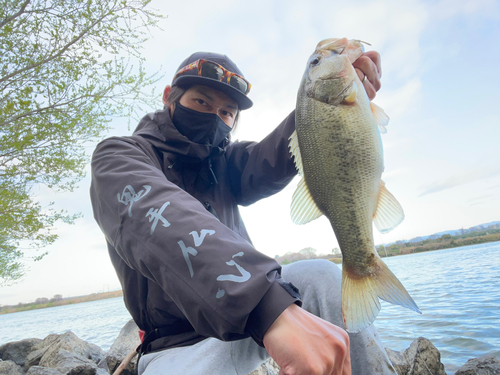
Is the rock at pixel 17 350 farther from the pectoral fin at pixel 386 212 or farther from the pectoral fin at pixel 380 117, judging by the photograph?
the pectoral fin at pixel 380 117

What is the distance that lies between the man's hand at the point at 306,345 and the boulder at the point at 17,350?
10205 millimetres

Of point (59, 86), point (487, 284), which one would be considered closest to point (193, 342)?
point (59, 86)

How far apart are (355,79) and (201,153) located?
125 centimetres

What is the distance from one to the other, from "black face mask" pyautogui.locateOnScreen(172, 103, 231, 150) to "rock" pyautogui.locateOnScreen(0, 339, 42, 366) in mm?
9303

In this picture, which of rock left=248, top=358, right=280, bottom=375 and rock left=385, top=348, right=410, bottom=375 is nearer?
rock left=248, top=358, right=280, bottom=375

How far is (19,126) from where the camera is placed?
786cm

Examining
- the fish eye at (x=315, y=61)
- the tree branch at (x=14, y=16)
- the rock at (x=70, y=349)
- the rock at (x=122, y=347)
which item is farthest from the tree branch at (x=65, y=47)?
the fish eye at (x=315, y=61)

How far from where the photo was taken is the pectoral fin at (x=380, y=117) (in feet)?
5.57

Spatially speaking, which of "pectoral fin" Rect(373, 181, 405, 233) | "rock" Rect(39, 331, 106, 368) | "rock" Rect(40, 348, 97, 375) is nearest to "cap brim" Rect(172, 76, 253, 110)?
"pectoral fin" Rect(373, 181, 405, 233)

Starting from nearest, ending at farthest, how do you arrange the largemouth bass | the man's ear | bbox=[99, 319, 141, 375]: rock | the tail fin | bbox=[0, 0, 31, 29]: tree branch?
the tail fin
the largemouth bass
the man's ear
bbox=[99, 319, 141, 375]: rock
bbox=[0, 0, 31, 29]: tree branch

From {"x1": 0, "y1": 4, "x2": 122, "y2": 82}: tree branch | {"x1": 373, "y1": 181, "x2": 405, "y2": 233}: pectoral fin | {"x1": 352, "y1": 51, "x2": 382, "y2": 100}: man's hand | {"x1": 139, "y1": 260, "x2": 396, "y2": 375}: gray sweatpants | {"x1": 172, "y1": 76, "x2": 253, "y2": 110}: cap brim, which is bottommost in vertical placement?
{"x1": 139, "y1": 260, "x2": 396, "y2": 375}: gray sweatpants

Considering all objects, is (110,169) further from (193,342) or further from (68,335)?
(68,335)

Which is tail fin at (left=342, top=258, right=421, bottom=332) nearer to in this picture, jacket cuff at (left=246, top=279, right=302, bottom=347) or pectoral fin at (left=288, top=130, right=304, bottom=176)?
jacket cuff at (left=246, top=279, right=302, bottom=347)

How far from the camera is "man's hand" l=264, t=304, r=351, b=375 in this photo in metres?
0.98
